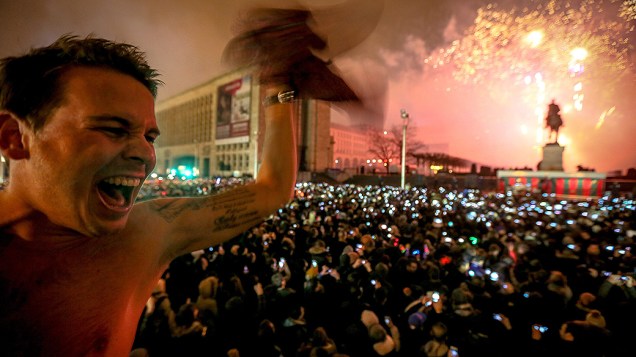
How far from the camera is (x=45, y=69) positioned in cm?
108

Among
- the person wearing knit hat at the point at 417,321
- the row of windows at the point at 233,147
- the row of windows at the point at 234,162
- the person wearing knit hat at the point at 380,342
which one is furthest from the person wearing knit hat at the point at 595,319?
the row of windows at the point at 233,147

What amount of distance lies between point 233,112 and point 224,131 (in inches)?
220

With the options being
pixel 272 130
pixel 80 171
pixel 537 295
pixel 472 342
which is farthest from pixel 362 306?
pixel 80 171

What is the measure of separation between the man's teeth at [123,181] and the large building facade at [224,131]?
48659mm

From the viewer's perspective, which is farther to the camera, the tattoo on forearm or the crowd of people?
the crowd of people

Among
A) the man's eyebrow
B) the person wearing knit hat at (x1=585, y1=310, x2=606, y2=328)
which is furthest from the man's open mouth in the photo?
the person wearing knit hat at (x1=585, y1=310, x2=606, y2=328)

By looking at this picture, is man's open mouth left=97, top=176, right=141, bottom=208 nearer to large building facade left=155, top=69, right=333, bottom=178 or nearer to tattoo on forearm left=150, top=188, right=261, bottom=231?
tattoo on forearm left=150, top=188, right=261, bottom=231

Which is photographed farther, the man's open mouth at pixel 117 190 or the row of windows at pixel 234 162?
the row of windows at pixel 234 162

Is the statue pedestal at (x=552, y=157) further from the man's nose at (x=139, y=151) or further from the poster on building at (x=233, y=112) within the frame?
the poster on building at (x=233, y=112)

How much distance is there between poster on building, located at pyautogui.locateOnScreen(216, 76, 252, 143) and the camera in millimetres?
70250

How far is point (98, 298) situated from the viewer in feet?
3.85

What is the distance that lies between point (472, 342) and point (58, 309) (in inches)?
138

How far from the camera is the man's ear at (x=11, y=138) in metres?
1.04

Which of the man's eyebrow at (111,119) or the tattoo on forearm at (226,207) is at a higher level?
the man's eyebrow at (111,119)
